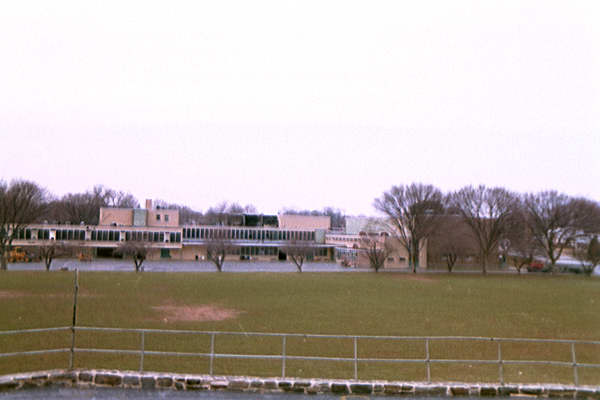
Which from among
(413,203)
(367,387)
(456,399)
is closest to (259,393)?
(367,387)

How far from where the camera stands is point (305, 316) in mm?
23719

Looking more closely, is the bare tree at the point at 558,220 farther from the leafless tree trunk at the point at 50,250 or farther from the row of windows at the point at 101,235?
the leafless tree trunk at the point at 50,250

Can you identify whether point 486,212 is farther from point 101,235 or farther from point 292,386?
point 292,386

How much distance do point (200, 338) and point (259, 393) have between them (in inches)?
317

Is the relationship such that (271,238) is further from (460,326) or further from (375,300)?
(460,326)

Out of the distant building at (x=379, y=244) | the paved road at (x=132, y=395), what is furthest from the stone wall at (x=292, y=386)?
the distant building at (x=379, y=244)

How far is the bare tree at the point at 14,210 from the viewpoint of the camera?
42.9 meters

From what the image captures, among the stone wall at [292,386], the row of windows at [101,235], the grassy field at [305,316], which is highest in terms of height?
the row of windows at [101,235]

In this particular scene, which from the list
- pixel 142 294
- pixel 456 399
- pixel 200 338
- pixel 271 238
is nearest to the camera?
pixel 456 399

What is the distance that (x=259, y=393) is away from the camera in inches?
416

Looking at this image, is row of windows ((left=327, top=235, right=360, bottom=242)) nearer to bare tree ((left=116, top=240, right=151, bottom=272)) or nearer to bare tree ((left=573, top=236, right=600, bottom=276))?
bare tree ((left=573, top=236, right=600, bottom=276))

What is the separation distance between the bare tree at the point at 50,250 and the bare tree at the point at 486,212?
42.1 meters

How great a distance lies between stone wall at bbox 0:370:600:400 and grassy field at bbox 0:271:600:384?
9.06 feet

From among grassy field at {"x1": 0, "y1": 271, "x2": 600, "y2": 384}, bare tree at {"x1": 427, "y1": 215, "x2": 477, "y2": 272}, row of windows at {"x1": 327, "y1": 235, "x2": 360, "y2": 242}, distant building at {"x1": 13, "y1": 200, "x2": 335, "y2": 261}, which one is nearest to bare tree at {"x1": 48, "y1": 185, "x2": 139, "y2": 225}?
distant building at {"x1": 13, "y1": 200, "x2": 335, "y2": 261}
